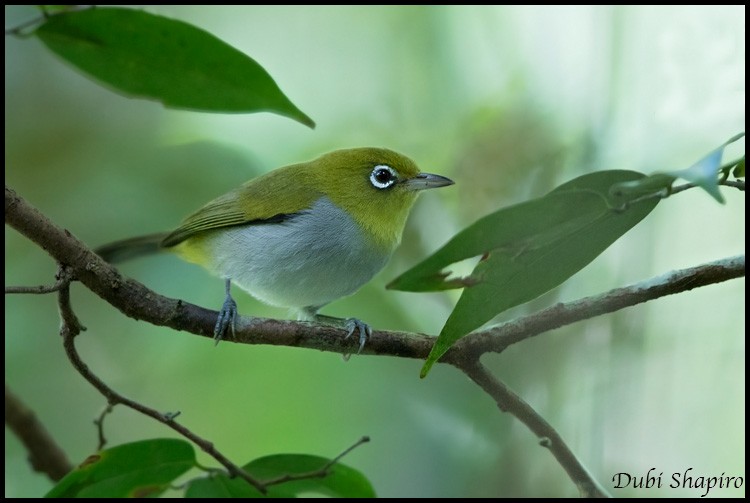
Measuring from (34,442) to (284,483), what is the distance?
1.48 meters

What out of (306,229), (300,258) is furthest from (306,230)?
(300,258)

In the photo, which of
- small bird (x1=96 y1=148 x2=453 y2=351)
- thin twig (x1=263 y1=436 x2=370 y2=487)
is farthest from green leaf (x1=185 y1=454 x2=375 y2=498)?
small bird (x1=96 y1=148 x2=453 y2=351)

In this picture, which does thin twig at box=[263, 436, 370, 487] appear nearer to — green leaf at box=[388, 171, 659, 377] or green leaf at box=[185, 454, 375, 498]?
green leaf at box=[185, 454, 375, 498]

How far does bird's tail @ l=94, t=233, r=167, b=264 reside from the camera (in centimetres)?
370

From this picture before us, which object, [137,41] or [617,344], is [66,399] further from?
[617,344]

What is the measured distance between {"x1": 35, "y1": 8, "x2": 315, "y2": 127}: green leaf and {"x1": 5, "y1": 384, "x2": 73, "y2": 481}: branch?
1689mm

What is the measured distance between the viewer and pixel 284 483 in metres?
2.50

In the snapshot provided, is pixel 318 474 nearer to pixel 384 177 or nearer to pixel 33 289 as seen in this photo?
pixel 33 289

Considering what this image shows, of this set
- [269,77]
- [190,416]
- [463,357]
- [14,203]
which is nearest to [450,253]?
[463,357]

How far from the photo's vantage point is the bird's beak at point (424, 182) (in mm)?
3718

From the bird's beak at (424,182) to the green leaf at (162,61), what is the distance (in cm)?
151

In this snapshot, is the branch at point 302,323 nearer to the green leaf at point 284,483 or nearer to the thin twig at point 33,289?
the thin twig at point 33,289

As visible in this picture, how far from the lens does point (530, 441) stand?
309 centimetres

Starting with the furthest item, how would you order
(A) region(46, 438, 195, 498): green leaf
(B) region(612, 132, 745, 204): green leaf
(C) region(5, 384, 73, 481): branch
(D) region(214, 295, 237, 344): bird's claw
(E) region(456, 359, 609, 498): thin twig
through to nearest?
(C) region(5, 384, 73, 481): branch < (D) region(214, 295, 237, 344): bird's claw < (A) region(46, 438, 195, 498): green leaf < (E) region(456, 359, 609, 498): thin twig < (B) region(612, 132, 745, 204): green leaf
